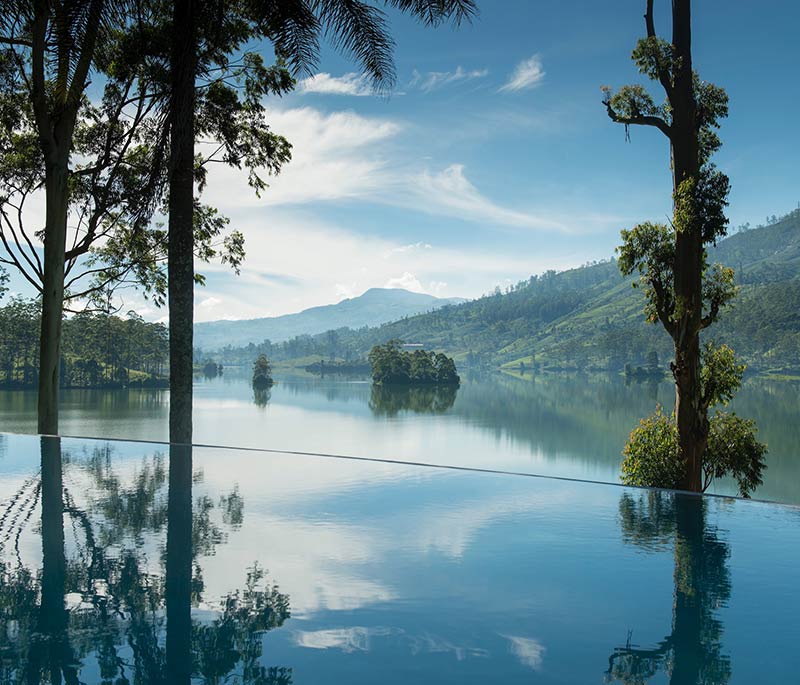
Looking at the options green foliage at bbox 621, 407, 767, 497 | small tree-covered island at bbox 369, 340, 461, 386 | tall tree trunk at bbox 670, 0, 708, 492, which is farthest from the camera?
small tree-covered island at bbox 369, 340, 461, 386

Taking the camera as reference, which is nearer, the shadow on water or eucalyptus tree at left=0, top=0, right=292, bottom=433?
the shadow on water

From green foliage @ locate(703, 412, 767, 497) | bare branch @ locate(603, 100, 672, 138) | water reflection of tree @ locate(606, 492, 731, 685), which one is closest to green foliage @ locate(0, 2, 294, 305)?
bare branch @ locate(603, 100, 672, 138)

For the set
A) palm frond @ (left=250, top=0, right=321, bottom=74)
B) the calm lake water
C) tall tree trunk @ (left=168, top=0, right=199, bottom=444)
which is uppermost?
palm frond @ (left=250, top=0, right=321, bottom=74)

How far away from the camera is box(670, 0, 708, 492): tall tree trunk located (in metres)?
12.0

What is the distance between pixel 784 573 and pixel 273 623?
2543 mm

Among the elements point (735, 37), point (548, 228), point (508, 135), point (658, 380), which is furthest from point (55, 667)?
point (548, 228)

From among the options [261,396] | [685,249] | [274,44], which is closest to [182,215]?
[274,44]

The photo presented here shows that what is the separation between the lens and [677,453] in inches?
486

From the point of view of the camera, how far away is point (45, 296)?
32.8 ft

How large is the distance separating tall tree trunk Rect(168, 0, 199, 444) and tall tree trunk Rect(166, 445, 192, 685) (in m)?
2.97

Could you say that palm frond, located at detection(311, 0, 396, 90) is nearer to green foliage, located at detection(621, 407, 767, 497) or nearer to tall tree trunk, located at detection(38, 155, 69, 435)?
tall tree trunk, located at detection(38, 155, 69, 435)

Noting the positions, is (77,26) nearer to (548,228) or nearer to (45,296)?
(45,296)

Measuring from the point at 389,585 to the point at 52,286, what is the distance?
8.18m

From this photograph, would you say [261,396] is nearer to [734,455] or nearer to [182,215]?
[734,455]
